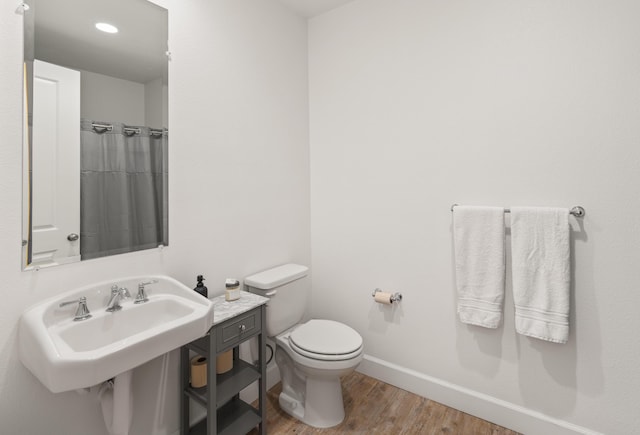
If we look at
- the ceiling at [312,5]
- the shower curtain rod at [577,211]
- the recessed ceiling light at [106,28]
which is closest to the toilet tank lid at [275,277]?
the recessed ceiling light at [106,28]

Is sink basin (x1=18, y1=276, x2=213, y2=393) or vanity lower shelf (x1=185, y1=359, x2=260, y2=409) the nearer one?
sink basin (x1=18, y1=276, x2=213, y2=393)

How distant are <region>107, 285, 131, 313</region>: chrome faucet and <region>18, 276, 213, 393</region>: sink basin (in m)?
0.02

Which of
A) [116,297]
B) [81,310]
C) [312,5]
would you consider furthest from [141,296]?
[312,5]

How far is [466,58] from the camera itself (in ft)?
6.03

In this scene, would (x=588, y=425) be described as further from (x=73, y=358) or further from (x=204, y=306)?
(x=73, y=358)

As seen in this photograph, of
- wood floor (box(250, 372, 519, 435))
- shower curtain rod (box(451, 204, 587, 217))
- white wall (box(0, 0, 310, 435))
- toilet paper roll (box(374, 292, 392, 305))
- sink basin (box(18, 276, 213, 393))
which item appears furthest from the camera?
toilet paper roll (box(374, 292, 392, 305))

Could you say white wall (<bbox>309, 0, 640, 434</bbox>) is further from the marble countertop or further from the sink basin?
the sink basin

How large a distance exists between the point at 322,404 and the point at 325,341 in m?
0.35

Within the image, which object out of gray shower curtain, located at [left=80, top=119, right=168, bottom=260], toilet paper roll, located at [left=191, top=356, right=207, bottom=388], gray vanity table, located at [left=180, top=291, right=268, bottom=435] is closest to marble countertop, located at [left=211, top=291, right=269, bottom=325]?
gray vanity table, located at [left=180, top=291, right=268, bottom=435]

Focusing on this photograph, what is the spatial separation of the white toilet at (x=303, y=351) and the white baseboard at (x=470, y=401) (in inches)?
18.0

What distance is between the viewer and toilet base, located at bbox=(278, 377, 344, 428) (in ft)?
5.99

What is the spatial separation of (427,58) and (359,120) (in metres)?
0.56

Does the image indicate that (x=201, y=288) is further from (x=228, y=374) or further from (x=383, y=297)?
(x=383, y=297)

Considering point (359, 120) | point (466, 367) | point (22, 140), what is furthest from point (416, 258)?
point (22, 140)
